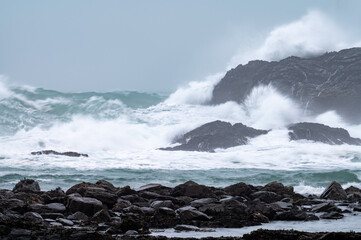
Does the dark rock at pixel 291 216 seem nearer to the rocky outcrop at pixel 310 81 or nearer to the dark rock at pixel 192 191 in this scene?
the dark rock at pixel 192 191

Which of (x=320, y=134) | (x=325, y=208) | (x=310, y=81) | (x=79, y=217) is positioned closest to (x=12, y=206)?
(x=79, y=217)

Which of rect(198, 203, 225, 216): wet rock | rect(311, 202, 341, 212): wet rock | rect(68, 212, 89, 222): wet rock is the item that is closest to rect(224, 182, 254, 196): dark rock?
rect(311, 202, 341, 212): wet rock

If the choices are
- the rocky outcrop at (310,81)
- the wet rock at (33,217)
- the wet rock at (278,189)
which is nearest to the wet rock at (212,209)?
the wet rock at (33,217)

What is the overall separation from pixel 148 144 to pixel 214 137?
→ 28.2 ft

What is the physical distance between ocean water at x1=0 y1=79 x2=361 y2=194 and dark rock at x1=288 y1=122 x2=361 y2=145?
137 cm

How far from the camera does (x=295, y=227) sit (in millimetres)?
12070

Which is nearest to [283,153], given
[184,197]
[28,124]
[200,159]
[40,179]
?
[200,159]

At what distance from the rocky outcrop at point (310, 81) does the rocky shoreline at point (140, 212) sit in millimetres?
45712

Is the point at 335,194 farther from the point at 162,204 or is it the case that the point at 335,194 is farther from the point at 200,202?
the point at 162,204

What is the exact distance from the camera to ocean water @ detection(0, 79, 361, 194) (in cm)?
2747

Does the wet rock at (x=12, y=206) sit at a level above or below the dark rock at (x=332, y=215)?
above

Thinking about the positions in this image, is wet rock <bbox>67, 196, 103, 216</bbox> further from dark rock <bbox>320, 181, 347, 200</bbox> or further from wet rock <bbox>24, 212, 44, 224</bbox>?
dark rock <bbox>320, 181, 347, 200</bbox>

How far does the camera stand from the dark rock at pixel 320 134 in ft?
155

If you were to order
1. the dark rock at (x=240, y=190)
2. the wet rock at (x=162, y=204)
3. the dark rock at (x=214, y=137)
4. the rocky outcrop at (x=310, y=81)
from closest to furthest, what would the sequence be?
the wet rock at (x=162, y=204) → the dark rock at (x=240, y=190) → the dark rock at (x=214, y=137) → the rocky outcrop at (x=310, y=81)
